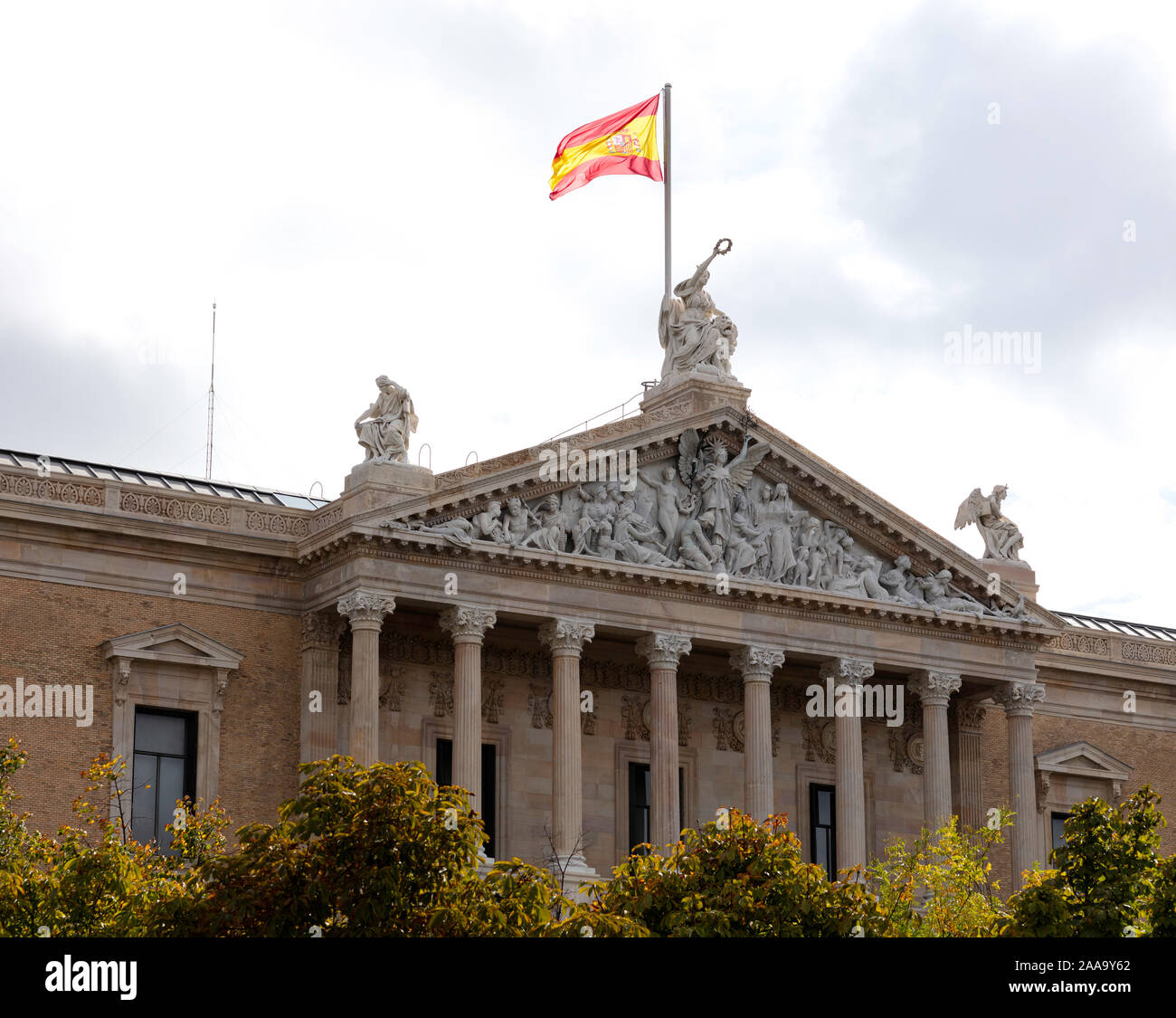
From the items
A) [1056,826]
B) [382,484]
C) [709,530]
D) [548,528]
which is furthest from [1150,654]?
[382,484]

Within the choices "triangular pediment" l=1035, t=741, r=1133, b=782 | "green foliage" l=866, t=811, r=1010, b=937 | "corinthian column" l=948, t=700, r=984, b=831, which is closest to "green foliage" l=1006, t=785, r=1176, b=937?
"green foliage" l=866, t=811, r=1010, b=937

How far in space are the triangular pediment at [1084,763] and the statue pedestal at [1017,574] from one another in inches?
174

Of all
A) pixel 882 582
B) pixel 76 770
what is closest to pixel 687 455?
pixel 882 582

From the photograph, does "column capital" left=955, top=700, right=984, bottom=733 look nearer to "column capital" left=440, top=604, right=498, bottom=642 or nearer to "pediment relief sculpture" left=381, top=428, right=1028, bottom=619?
"pediment relief sculpture" left=381, top=428, right=1028, bottom=619

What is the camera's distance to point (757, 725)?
2099 inches

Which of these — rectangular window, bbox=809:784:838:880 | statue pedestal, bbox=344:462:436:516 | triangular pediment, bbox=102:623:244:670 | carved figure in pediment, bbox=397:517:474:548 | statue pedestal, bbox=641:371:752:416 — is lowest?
rectangular window, bbox=809:784:838:880

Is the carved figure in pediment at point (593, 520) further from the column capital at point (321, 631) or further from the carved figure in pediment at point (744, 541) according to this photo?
the column capital at point (321, 631)

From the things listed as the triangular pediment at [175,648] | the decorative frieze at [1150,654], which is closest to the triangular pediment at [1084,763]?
the decorative frieze at [1150,654]

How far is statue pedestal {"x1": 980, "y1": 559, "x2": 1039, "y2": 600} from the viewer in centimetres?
5953

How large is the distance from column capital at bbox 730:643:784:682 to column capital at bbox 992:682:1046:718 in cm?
700

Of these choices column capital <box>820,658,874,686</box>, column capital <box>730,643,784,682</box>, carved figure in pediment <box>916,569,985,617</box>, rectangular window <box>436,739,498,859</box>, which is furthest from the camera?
carved figure in pediment <box>916,569,985,617</box>

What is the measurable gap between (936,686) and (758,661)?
5.18 m

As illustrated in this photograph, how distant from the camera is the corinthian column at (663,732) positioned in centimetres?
5156
